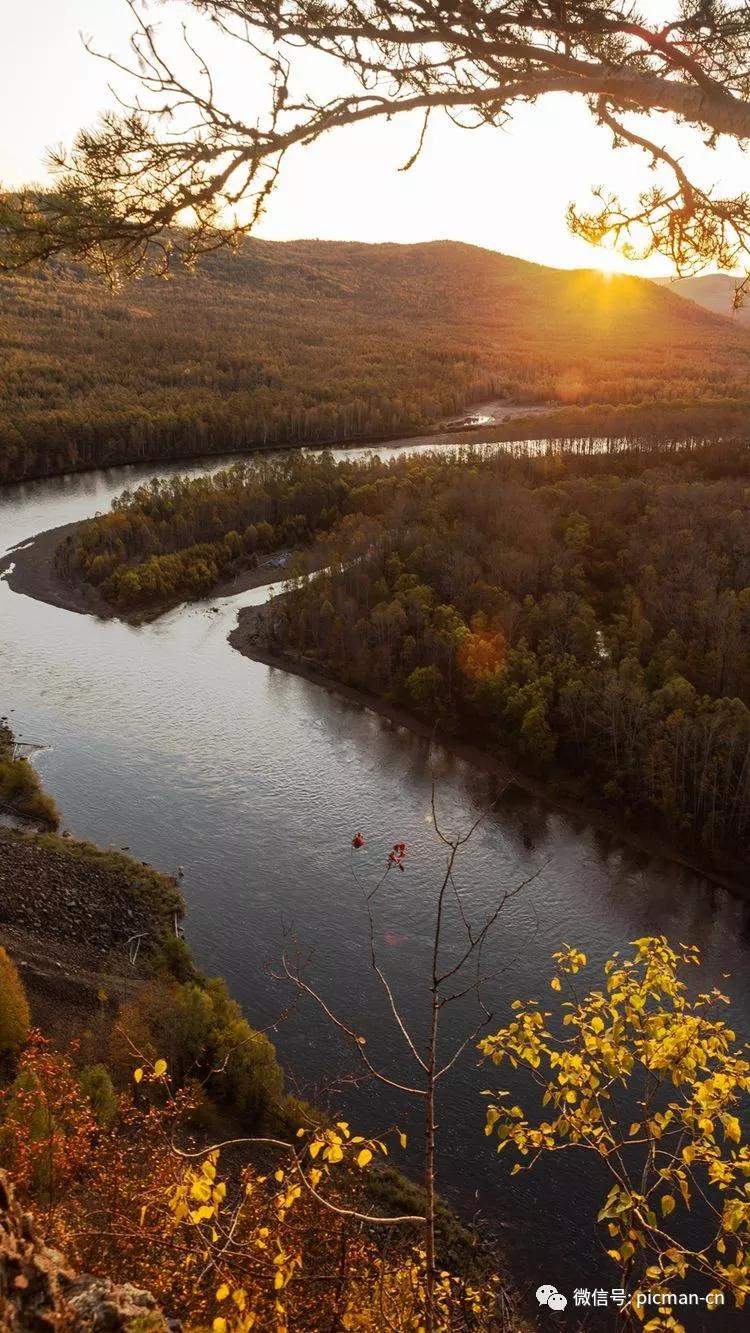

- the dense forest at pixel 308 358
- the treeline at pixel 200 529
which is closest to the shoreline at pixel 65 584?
the treeline at pixel 200 529

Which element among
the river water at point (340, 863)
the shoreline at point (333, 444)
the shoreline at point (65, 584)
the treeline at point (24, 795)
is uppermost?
the shoreline at point (333, 444)

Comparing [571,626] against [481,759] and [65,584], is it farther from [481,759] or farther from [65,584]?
[65,584]

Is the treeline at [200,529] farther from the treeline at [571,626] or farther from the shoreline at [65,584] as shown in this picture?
the treeline at [571,626]

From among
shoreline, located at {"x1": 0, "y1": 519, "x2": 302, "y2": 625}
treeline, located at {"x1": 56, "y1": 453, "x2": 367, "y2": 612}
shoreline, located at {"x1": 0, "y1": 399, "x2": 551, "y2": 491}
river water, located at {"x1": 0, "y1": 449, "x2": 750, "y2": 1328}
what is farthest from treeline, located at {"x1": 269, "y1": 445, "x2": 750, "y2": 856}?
shoreline, located at {"x1": 0, "y1": 399, "x2": 551, "y2": 491}

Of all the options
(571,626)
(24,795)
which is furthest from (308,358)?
(24,795)

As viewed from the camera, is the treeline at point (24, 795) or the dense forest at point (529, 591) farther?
the dense forest at point (529, 591)

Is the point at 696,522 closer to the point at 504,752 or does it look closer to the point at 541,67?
the point at 504,752

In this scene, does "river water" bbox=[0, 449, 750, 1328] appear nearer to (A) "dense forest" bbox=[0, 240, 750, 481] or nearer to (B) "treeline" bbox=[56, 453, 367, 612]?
(B) "treeline" bbox=[56, 453, 367, 612]
